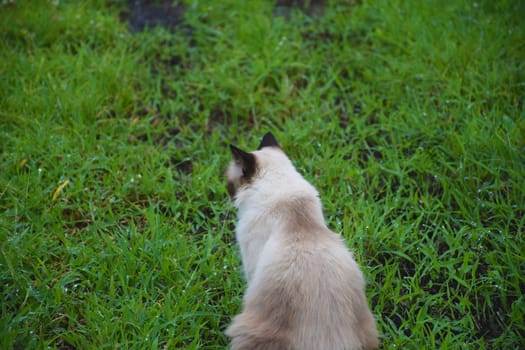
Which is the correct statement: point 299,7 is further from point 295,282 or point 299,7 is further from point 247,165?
point 295,282

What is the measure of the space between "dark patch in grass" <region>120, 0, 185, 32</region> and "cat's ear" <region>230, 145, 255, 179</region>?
9.20ft

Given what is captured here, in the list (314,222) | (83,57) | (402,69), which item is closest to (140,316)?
(314,222)

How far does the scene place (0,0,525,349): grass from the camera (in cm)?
268

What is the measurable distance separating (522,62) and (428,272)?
8.21ft

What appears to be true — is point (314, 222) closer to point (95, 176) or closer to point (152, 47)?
point (95, 176)

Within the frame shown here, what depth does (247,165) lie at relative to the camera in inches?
104

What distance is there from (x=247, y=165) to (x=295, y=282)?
85cm

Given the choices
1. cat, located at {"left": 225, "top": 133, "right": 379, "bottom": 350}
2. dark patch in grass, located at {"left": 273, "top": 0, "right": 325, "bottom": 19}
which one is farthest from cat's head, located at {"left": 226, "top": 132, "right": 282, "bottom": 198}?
dark patch in grass, located at {"left": 273, "top": 0, "right": 325, "bottom": 19}

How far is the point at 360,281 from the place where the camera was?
2.22m

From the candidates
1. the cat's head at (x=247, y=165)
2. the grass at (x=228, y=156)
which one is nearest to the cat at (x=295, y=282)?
the cat's head at (x=247, y=165)

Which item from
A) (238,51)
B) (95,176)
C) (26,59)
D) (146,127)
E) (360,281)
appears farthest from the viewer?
(238,51)

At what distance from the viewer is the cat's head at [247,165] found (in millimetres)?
2631

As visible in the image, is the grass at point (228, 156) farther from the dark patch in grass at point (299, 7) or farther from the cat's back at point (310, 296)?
the cat's back at point (310, 296)

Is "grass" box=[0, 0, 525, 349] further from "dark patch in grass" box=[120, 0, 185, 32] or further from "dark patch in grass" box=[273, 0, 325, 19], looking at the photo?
"dark patch in grass" box=[120, 0, 185, 32]
